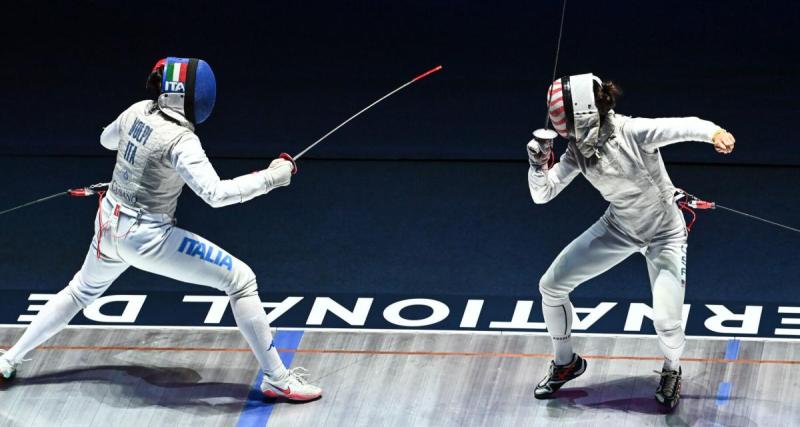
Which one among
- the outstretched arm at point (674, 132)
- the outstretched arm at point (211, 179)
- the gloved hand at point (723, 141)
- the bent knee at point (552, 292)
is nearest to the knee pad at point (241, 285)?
the outstretched arm at point (211, 179)

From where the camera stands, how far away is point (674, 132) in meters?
4.18

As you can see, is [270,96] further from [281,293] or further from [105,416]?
[105,416]

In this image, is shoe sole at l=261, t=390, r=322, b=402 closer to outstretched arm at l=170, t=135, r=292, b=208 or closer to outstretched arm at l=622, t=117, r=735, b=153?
outstretched arm at l=170, t=135, r=292, b=208

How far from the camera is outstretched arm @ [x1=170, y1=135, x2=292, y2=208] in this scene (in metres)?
4.27

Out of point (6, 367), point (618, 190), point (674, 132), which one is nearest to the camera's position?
point (674, 132)

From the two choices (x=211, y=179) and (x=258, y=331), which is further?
(x=258, y=331)

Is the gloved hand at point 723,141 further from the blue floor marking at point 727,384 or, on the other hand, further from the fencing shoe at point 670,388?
the blue floor marking at point 727,384

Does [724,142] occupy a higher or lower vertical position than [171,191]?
higher

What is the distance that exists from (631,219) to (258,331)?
4.43 ft

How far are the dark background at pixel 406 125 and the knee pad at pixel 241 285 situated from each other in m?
0.94

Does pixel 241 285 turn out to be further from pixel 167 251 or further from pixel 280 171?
pixel 280 171

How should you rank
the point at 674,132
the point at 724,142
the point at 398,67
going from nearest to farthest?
the point at 724,142, the point at 674,132, the point at 398,67

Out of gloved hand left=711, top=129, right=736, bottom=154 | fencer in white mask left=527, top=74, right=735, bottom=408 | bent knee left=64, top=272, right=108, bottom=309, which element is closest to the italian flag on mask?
bent knee left=64, top=272, right=108, bottom=309

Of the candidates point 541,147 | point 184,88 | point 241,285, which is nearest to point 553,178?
point 541,147
